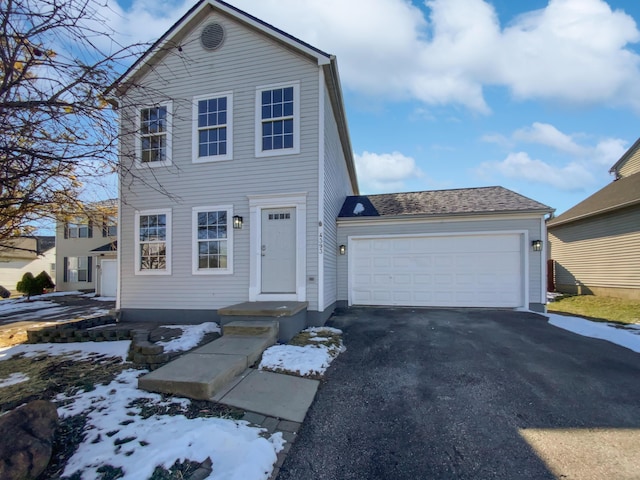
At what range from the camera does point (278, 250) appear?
7.54 m

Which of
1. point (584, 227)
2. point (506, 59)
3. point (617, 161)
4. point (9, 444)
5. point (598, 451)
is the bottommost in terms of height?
point (598, 451)

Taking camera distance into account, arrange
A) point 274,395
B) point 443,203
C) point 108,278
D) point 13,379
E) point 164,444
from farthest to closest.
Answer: point 108,278 → point 443,203 → point 13,379 → point 274,395 → point 164,444

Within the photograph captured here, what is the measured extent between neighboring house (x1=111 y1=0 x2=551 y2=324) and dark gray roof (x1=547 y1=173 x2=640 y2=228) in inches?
219

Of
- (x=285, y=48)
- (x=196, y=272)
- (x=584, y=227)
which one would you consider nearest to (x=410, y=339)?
(x=196, y=272)

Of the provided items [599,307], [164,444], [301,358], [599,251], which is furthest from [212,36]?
[599,251]

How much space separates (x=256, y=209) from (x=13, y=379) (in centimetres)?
500

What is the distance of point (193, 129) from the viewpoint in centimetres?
814

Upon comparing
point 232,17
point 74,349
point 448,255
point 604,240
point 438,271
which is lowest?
point 74,349

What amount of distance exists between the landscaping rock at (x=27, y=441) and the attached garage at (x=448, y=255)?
7451 millimetres

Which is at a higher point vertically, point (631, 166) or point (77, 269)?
point (631, 166)

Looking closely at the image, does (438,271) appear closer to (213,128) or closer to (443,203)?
(443,203)

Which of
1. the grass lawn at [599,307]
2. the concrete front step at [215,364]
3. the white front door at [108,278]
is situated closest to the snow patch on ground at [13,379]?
the concrete front step at [215,364]

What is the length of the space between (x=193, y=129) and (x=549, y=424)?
880cm

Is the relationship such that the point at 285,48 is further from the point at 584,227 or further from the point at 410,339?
the point at 584,227
